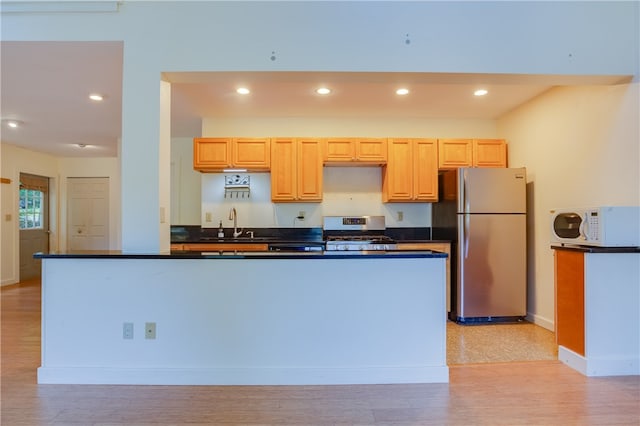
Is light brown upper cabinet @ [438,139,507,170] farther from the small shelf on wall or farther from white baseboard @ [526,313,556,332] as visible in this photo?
the small shelf on wall

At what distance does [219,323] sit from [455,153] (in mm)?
3458

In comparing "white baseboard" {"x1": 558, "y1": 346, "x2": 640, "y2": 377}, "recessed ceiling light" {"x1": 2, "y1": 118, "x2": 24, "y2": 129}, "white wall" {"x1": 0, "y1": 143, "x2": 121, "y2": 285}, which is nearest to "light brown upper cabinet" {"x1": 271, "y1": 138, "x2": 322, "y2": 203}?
"white baseboard" {"x1": 558, "y1": 346, "x2": 640, "y2": 377}

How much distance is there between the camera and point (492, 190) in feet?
12.9

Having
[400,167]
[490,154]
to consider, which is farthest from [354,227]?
[490,154]

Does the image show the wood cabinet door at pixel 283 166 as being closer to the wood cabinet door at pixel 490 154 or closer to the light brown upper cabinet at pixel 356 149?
the light brown upper cabinet at pixel 356 149

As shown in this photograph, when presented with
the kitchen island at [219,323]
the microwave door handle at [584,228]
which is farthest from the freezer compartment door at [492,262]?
the kitchen island at [219,323]

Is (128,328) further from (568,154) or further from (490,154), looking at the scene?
(490,154)

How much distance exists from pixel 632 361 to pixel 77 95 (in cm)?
548

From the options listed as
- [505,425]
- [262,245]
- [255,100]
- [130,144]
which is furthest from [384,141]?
[505,425]

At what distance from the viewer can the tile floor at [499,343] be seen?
293 centimetres

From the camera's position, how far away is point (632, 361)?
Result: 259cm

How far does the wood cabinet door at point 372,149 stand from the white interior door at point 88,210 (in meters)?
5.77

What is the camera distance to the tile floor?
293 centimetres

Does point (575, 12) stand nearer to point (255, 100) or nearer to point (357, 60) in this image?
point (357, 60)
